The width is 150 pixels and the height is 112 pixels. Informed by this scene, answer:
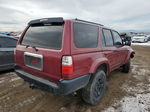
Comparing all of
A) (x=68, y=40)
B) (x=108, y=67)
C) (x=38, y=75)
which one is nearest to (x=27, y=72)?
(x=38, y=75)

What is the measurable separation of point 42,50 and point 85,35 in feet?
3.09

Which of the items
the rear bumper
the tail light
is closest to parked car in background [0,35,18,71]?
the rear bumper

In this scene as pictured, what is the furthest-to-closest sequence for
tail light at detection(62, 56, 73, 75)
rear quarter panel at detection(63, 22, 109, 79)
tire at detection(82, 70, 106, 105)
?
tire at detection(82, 70, 106, 105) < rear quarter panel at detection(63, 22, 109, 79) < tail light at detection(62, 56, 73, 75)

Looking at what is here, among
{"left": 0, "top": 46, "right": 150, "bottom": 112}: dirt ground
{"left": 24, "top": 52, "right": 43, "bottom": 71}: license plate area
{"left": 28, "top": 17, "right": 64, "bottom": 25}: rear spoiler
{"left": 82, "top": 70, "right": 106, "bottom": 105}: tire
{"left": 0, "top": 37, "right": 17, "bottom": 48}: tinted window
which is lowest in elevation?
{"left": 0, "top": 46, "right": 150, "bottom": 112}: dirt ground

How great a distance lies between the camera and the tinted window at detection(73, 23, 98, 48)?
7.35 feet

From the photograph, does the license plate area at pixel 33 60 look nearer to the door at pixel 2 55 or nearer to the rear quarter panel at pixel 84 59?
the rear quarter panel at pixel 84 59

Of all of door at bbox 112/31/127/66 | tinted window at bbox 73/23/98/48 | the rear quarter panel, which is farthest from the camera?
door at bbox 112/31/127/66

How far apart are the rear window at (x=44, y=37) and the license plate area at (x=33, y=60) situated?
8.9 inches

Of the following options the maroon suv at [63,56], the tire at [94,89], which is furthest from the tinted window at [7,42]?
the tire at [94,89]

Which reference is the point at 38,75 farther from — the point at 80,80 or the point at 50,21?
the point at 50,21

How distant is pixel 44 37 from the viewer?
7.89 feet

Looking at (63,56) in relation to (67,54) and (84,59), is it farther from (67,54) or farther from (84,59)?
(84,59)

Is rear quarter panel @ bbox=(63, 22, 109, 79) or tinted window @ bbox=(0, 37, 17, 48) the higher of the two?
tinted window @ bbox=(0, 37, 17, 48)

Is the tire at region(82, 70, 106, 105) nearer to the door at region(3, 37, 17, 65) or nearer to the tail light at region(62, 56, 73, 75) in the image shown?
the tail light at region(62, 56, 73, 75)
